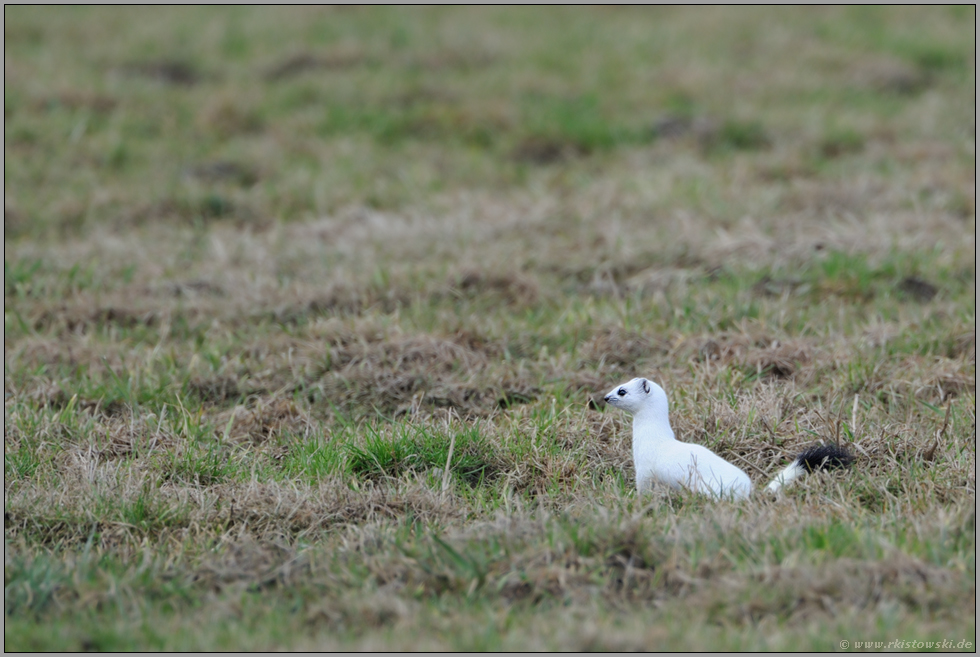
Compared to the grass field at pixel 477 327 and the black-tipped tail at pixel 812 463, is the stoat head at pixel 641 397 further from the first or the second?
the black-tipped tail at pixel 812 463

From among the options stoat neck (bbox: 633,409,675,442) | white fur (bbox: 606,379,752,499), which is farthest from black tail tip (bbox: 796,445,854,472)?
stoat neck (bbox: 633,409,675,442)

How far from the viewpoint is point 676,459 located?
151 inches

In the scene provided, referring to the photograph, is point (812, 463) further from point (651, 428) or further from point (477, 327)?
point (477, 327)

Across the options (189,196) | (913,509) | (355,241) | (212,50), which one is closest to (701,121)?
(355,241)

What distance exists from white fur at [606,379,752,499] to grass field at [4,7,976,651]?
0.30 feet

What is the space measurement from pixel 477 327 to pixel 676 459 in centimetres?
194

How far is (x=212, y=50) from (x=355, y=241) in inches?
199

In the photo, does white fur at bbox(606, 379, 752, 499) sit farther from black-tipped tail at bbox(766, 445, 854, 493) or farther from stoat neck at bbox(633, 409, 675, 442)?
black-tipped tail at bbox(766, 445, 854, 493)

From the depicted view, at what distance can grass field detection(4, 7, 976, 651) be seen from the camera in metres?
3.16

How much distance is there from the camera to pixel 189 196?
806 cm

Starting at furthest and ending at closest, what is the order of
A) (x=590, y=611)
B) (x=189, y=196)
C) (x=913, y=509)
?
(x=189, y=196)
(x=913, y=509)
(x=590, y=611)

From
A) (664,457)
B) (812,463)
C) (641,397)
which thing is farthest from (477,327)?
(812,463)

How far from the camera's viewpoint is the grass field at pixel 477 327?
3164mm

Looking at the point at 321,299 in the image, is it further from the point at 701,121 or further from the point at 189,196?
the point at 701,121
